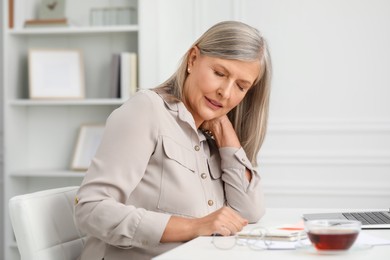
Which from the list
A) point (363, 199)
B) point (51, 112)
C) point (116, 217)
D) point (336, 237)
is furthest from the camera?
point (51, 112)

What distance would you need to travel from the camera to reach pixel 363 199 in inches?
162

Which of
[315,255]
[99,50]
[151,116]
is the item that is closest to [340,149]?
[99,50]

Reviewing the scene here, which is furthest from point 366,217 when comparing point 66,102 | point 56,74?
point 56,74

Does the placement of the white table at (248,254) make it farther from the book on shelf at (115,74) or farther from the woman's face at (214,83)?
the book on shelf at (115,74)

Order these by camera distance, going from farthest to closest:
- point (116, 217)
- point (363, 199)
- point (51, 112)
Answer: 1. point (51, 112)
2. point (363, 199)
3. point (116, 217)

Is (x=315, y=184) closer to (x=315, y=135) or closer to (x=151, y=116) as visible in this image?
(x=315, y=135)

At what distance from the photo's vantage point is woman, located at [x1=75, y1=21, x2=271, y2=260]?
168cm

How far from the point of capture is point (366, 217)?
6.53 ft

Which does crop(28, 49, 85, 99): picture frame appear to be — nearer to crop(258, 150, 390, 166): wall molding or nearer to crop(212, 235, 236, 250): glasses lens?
crop(258, 150, 390, 166): wall molding

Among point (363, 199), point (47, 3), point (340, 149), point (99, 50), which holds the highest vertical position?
point (47, 3)

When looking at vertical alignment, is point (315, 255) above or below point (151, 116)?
below

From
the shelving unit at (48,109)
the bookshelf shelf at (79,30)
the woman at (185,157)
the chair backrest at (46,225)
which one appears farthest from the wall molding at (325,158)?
the chair backrest at (46,225)

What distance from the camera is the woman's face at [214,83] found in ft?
6.66

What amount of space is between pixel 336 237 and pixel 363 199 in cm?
287
